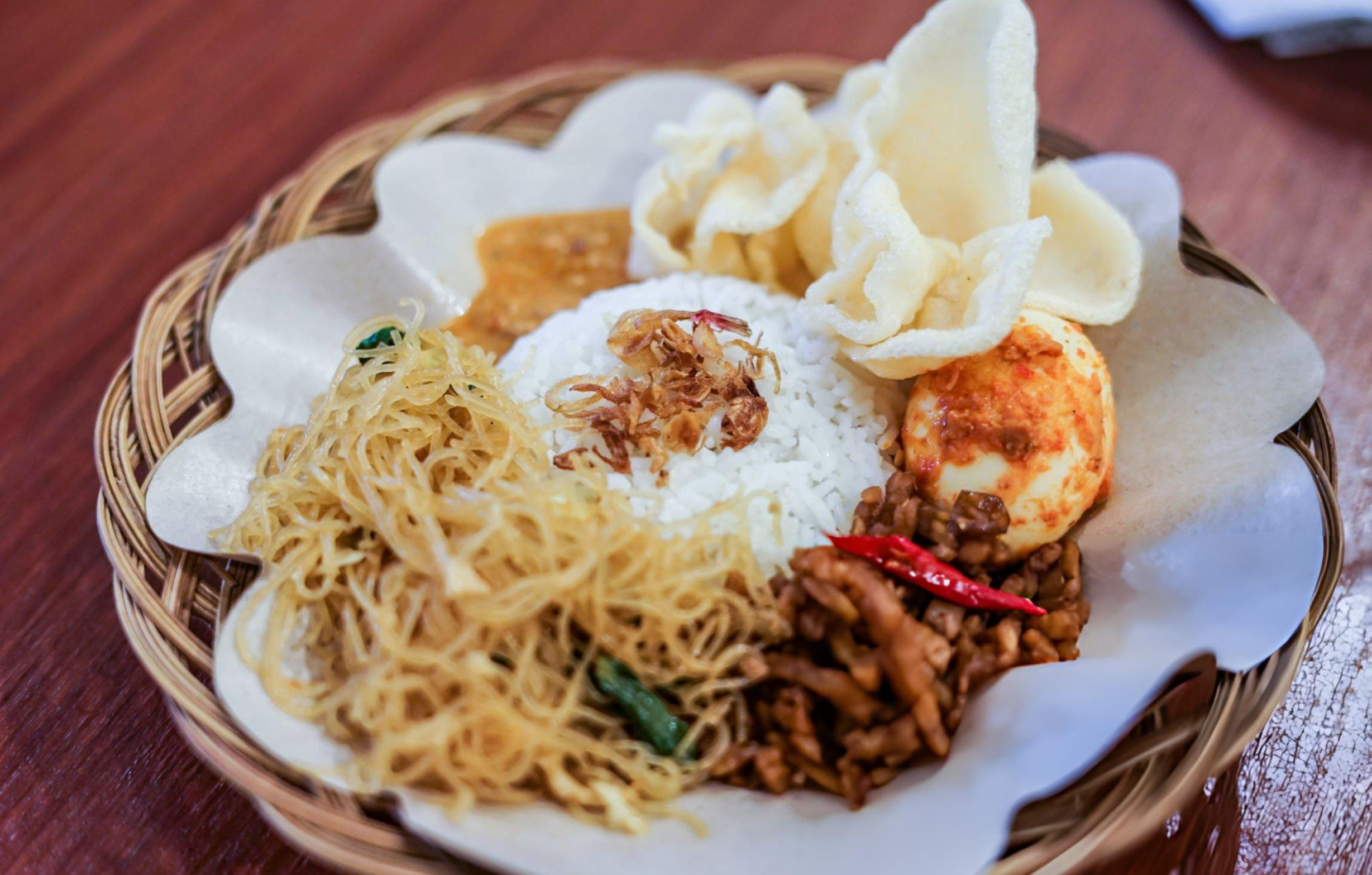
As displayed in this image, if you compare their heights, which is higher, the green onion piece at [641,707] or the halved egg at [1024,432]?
the halved egg at [1024,432]

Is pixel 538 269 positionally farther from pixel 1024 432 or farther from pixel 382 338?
pixel 1024 432

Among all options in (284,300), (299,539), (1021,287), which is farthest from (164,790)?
(1021,287)

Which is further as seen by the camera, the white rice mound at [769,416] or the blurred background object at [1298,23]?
the blurred background object at [1298,23]

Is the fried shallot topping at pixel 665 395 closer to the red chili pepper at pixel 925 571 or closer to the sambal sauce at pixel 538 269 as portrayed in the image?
the red chili pepper at pixel 925 571

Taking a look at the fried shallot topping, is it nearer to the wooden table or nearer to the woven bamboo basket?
the woven bamboo basket

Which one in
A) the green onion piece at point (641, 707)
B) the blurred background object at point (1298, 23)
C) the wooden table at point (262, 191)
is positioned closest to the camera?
the green onion piece at point (641, 707)

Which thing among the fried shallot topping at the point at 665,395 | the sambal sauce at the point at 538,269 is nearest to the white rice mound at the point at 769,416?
the fried shallot topping at the point at 665,395

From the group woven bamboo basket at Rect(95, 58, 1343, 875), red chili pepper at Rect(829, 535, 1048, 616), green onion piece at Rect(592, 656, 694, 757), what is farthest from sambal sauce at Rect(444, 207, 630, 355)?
red chili pepper at Rect(829, 535, 1048, 616)
